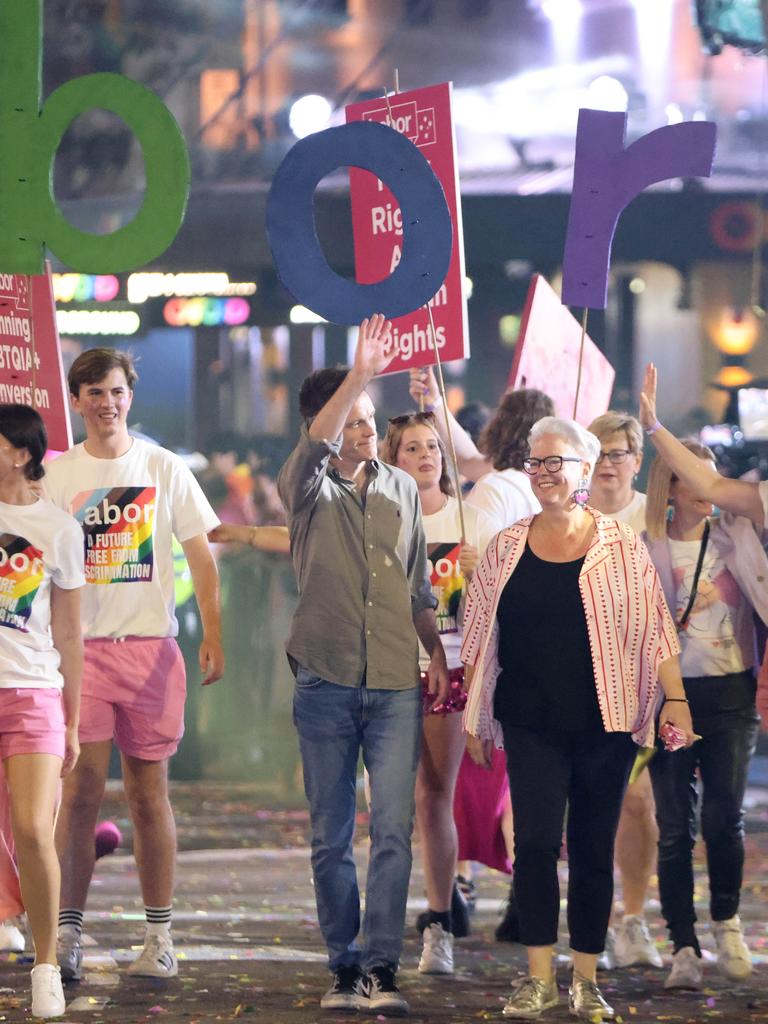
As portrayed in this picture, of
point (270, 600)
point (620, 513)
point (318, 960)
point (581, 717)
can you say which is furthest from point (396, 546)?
point (270, 600)

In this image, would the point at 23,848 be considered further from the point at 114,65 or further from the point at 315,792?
the point at 114,65

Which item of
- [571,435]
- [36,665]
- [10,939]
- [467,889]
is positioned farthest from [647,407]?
[10,939]

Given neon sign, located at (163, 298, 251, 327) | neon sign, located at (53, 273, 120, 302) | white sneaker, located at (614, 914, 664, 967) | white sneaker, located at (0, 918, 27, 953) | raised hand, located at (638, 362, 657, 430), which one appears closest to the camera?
raised hand, located at (638, 362, 657, 430)

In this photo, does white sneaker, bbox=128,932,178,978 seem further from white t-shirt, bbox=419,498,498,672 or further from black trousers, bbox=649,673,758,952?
black trousers, bbox=649,673,758,952

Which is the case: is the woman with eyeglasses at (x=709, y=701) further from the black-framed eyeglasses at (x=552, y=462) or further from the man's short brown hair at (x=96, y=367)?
the man's short brown hair at (x=96, y=367)

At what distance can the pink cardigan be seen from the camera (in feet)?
15.0

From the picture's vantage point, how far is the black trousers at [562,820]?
4652mm

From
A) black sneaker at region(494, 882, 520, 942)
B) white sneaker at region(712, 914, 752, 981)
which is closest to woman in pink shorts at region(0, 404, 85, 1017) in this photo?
black sneaker at region(494, 882, 520, 942)

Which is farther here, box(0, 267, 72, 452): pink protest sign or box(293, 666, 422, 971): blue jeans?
box(0, 267, 72, 452): pink protest sign

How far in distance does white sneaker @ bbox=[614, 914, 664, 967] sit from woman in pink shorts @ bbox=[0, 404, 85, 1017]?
1799 millimetres

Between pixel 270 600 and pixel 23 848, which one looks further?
pixel 270 600

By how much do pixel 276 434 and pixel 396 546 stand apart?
28.5ft

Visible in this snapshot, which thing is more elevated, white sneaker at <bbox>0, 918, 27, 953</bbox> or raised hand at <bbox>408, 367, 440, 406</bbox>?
raised hand at <bbox>408, 367, 440, 406</bbox>

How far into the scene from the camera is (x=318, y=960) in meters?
5.37
